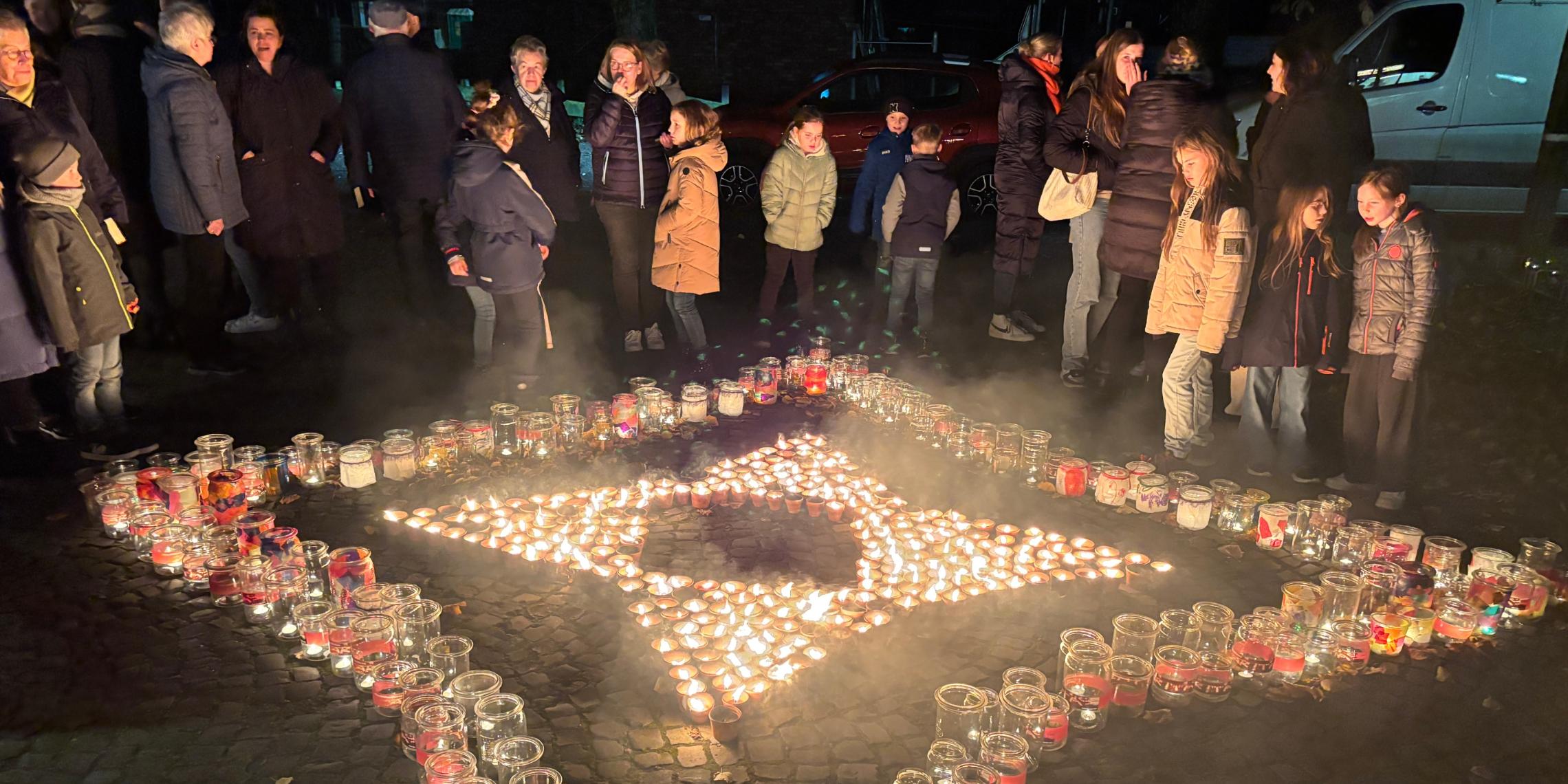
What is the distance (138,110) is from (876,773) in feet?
20.9

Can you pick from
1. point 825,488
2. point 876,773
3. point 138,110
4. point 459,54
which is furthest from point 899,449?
point 459,54

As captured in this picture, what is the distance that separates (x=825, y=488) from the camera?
5535 mm

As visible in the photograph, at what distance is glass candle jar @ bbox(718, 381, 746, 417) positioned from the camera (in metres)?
6.54

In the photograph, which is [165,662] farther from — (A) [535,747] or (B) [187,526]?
(A) [535,747]

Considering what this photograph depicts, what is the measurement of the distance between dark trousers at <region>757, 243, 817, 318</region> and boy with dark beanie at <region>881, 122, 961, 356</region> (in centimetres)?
63

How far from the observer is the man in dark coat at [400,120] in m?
7.28

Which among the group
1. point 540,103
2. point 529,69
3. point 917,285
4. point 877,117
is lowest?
point 917,285

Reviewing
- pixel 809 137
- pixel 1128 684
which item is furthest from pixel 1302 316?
pixel 809 137

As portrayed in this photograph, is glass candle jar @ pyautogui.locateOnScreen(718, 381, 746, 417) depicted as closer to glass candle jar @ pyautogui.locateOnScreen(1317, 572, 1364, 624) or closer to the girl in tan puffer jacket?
the girl in tan puffer jacket

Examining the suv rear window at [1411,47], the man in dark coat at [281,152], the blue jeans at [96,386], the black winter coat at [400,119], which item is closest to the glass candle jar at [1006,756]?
the blue jeans at [96,386]

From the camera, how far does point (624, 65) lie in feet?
22.7

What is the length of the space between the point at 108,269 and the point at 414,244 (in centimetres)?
226

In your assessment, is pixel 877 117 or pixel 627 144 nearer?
pixel 627 144

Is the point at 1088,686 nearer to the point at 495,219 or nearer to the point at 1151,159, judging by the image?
the point at 1151,159
